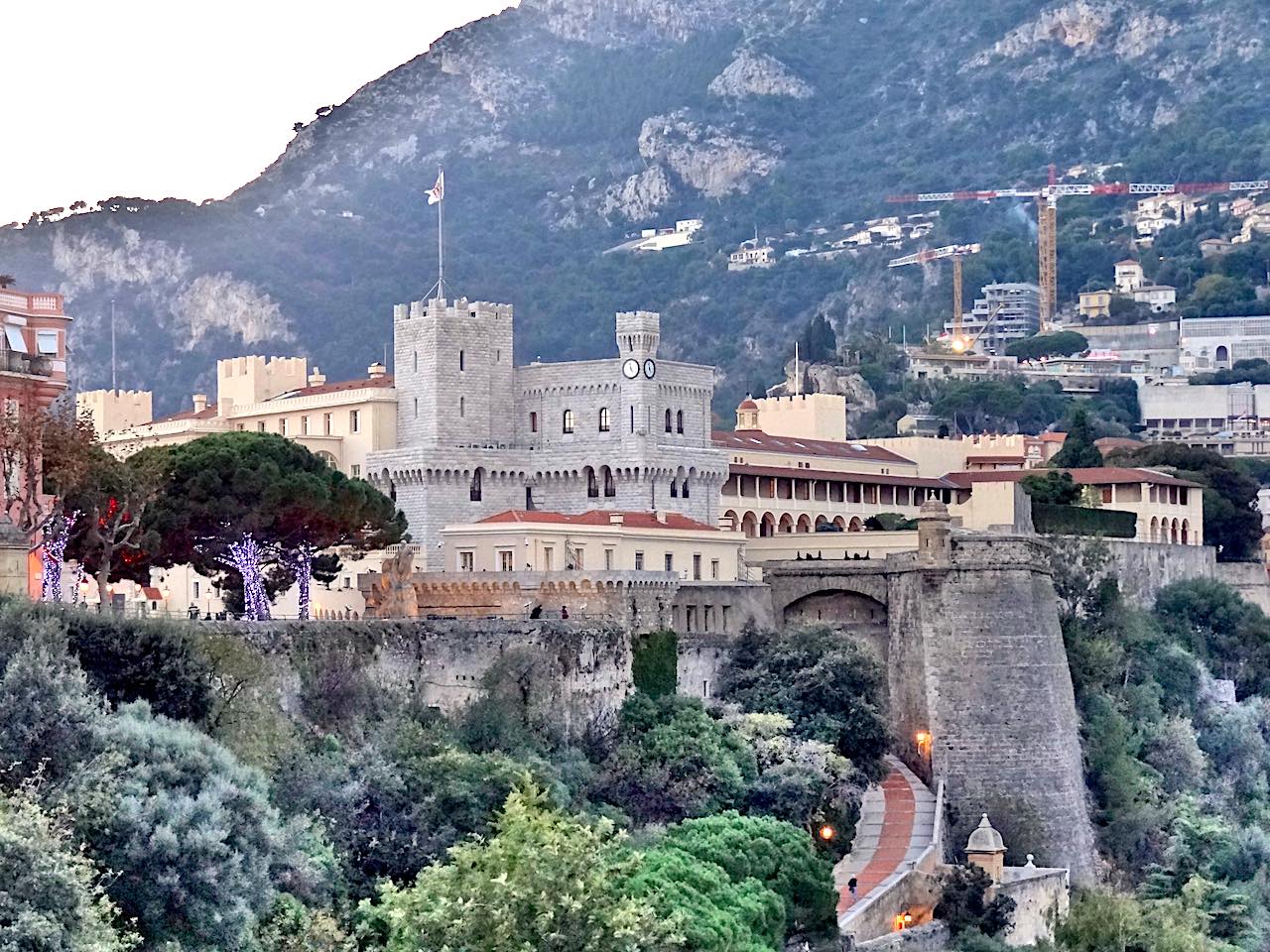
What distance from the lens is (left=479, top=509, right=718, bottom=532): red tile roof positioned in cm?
7650

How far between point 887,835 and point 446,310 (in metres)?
19.3

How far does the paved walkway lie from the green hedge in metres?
15.4

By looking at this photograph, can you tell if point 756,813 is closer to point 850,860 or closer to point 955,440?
point 850,860

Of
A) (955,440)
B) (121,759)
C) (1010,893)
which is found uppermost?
(955,440)

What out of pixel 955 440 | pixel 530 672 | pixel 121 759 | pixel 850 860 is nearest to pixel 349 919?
pixel 121 759

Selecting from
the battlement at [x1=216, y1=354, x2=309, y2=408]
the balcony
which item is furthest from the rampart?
the balcony

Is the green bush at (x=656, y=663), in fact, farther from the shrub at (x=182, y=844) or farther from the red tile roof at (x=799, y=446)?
the shrub at (x=182, y=844)

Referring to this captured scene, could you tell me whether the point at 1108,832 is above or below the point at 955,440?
below

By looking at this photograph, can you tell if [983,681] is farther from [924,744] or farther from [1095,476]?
[1095,476]

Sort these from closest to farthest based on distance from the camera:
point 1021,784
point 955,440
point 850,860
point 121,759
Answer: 1. point 121,759
2. point 850,860
3. point 1021,784
4. point 955,440

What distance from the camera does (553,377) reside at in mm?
82438

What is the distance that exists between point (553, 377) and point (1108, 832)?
19.2 m

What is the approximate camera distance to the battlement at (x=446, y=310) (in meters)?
81.1

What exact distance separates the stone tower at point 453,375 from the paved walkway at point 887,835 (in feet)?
47.7
